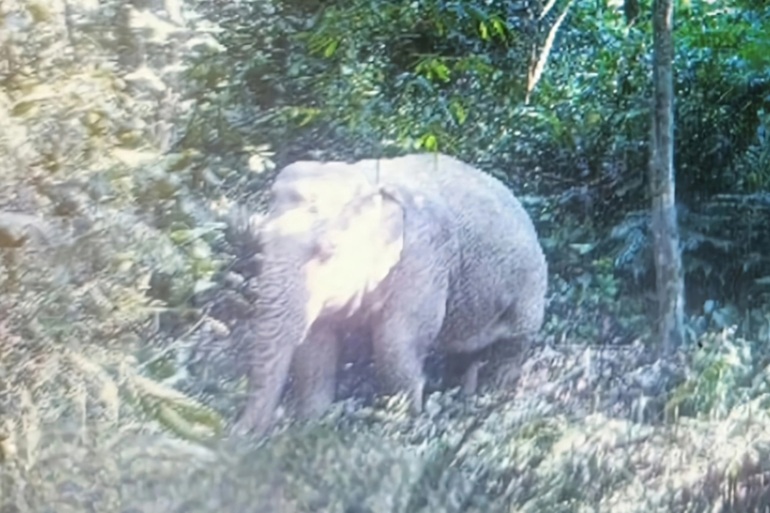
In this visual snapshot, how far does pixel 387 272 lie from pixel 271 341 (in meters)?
0.20

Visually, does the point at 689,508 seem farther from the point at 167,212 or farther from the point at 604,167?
the point at 167,212

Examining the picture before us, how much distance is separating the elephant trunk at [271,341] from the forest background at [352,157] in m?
0.03

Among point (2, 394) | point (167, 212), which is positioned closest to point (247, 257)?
point (167, 212)

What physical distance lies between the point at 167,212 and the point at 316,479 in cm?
42

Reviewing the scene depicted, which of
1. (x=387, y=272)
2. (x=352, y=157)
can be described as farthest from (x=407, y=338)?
(x=352, y=157)

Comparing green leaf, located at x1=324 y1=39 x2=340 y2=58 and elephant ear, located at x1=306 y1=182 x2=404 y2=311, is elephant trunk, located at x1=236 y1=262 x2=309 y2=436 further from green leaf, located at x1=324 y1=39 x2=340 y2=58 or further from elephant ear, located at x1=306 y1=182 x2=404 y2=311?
green leaf, located at x1=324 y1=39 x2=340 y2=58

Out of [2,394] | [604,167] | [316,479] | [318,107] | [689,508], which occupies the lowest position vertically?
[689,508]

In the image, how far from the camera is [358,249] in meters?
1.50

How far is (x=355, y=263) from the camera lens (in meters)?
1.50

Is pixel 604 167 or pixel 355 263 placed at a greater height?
pixel 604 167

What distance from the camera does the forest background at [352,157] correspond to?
1.36 metres

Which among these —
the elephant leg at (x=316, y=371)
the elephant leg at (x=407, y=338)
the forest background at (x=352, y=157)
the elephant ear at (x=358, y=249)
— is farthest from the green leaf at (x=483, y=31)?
the elephant leg at (x=316, y=371)

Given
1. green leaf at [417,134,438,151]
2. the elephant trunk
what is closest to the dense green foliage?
green leaf at [417,134,438,151]

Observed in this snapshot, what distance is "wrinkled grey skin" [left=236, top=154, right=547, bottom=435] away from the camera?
1.45 metres
